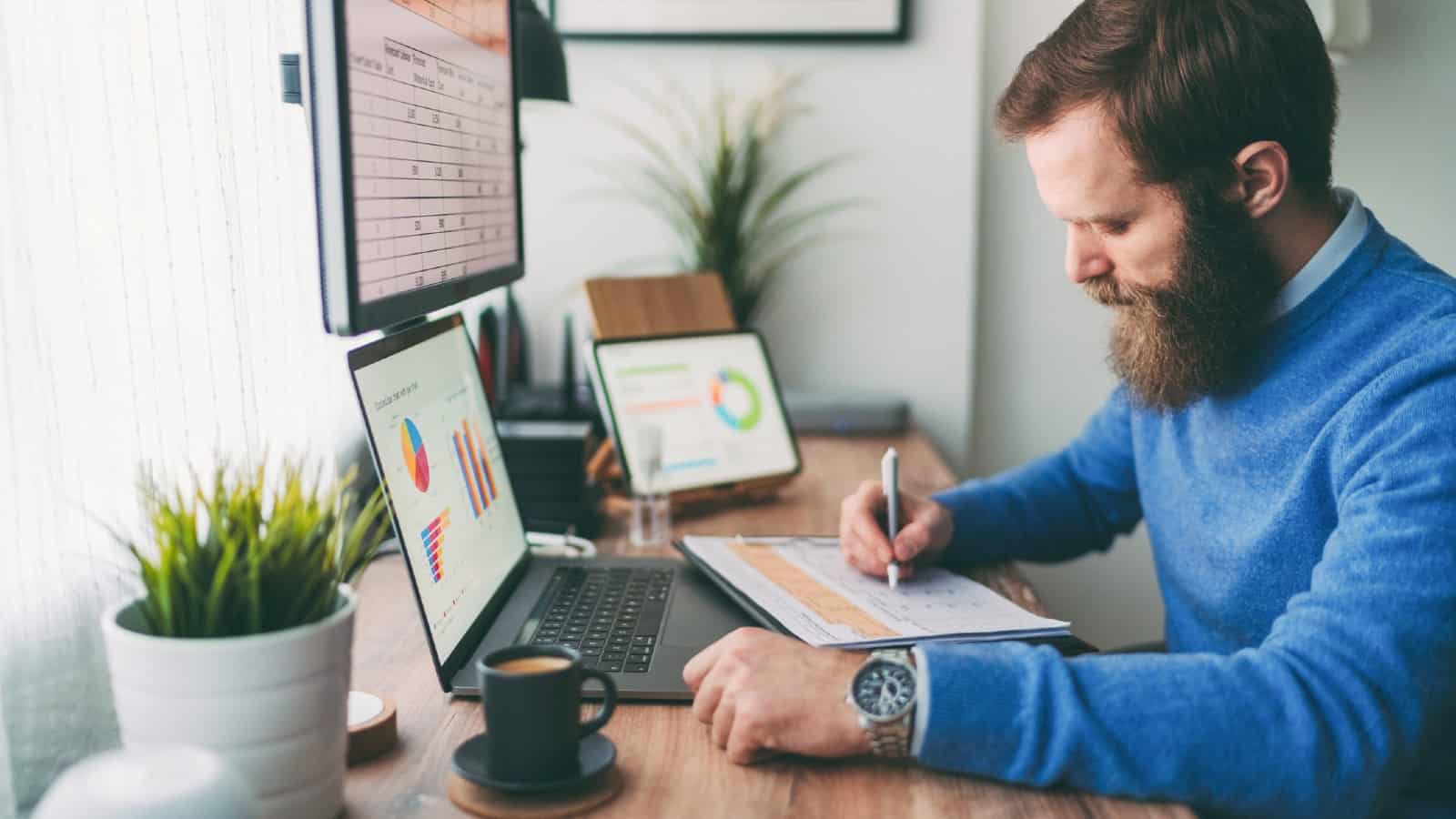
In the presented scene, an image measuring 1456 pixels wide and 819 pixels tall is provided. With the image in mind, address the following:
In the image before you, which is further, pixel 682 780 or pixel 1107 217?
pixel 1107 217

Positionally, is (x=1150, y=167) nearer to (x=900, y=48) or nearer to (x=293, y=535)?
(x=293, y=535)

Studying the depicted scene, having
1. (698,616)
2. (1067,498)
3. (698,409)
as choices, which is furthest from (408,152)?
(1067,498)

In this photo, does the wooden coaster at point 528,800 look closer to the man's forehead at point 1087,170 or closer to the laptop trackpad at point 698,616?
the laptop trackpad at point 698,616

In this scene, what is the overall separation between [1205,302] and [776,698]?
0.61 m

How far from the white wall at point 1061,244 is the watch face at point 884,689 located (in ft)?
5.44

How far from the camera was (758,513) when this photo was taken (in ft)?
5.28

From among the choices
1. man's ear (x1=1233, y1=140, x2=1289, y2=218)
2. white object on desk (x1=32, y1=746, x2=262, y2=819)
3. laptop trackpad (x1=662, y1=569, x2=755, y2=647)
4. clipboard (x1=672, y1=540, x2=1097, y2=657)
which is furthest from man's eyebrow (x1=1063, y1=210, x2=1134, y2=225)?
white object on desk (x1=32, y1=746, x2=262, y2=819)

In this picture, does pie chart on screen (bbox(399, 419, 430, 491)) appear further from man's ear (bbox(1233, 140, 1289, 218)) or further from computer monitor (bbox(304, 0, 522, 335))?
man's ear (bbox(1233, 140, 1289, 218))

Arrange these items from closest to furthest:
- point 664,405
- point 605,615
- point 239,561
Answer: point 239,561 → point 605,615 → point 664,405

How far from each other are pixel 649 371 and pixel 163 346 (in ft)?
2.66

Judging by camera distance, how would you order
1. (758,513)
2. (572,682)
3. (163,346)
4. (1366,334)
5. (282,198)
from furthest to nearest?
1. (758,513)
2. (282,198)
3. (1366,334)
4. (163,346)
5. (572,682)

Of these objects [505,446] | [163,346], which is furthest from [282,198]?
[505,446]

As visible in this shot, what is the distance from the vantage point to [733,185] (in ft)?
7.41

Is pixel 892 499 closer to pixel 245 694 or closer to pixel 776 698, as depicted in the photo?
pixel 776 698
